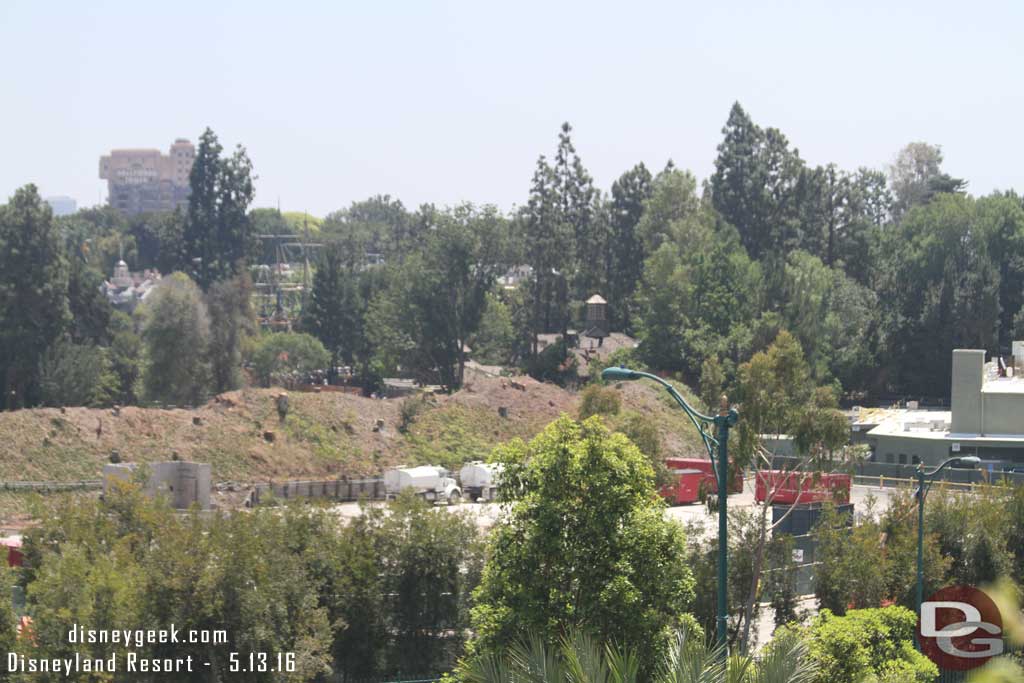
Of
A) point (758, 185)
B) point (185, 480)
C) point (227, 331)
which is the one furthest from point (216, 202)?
point (185, 480)

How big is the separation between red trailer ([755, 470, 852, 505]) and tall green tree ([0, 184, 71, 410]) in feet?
158

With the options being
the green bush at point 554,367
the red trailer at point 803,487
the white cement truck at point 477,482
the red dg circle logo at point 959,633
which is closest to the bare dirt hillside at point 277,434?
the white cement truck at point 477,482

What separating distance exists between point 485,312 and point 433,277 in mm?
5618

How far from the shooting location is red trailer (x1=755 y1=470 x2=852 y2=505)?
108ft

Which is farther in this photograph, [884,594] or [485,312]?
[485,312]

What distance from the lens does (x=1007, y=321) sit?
88.1m

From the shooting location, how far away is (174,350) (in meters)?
80.4

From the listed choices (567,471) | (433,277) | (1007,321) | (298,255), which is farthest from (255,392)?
(298,255)

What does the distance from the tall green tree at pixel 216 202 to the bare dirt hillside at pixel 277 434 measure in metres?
59.8

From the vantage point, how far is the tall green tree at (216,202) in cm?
11844

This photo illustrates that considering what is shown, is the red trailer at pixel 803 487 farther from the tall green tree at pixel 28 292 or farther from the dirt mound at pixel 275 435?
the tall green tree at pixel 28 292

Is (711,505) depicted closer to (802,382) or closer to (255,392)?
(802,382)

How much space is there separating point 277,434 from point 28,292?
3057 centimetres

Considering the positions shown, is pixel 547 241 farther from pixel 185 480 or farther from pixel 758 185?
pixel 185 480
